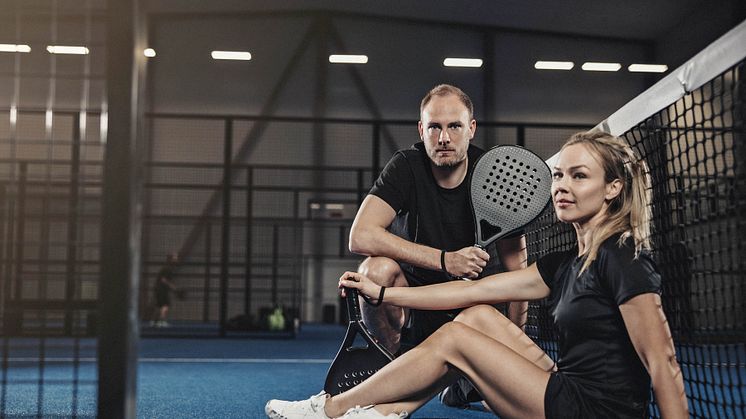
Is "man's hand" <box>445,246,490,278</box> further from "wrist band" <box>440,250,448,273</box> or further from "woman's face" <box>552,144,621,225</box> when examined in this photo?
"woman's face" <box>552,144,621,225</box>

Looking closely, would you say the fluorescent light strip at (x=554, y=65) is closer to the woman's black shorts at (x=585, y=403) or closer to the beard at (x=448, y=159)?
the beard at (x=448, y=159)

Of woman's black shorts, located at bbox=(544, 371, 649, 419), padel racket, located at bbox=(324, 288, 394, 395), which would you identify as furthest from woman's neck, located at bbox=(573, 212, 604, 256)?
padel racket, located at bbox=(324, 288, 394, 395)

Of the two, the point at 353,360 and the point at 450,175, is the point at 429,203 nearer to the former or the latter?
the point at 450,175

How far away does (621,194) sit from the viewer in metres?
1.84

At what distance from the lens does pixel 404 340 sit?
2930mm

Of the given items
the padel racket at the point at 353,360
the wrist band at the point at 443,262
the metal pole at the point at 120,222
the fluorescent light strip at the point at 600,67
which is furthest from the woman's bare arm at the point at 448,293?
the fluorescent light strip at the point at 600,67

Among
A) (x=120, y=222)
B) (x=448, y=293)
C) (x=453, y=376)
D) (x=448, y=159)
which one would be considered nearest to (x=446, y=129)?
(x=448, y=159)

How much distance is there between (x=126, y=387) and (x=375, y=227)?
5.13ft

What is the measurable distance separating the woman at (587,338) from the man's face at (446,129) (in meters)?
0.75

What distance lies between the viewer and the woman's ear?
1.82 metres

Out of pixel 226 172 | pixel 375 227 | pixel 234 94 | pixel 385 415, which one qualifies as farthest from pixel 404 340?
pixel 234 94

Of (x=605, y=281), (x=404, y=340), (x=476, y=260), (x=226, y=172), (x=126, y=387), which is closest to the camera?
(x=126, y=387)

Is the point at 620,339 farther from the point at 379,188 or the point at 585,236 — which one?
the point at 379,188

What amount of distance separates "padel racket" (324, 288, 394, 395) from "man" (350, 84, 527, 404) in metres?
0.40
